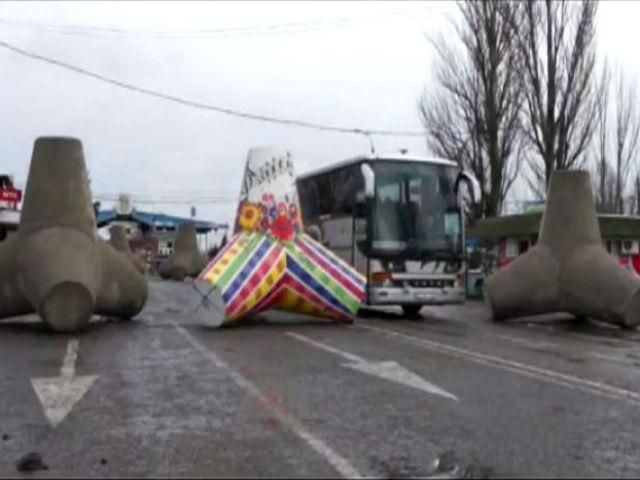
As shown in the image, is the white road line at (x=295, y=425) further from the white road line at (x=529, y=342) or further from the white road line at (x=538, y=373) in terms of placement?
the white road line at (x=529, y=342)

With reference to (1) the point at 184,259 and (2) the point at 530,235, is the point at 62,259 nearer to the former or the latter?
(2) the point at 530,235

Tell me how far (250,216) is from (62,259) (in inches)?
148

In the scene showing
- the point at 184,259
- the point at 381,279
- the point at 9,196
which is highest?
the point at 9,196

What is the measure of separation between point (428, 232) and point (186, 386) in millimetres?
11889

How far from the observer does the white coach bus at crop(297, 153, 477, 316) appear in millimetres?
21484

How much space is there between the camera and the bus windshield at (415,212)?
21.7 m

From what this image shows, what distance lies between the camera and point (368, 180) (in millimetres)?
20906

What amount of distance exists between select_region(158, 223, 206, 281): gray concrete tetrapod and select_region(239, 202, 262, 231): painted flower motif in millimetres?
40934

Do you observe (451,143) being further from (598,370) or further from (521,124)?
(598,370)

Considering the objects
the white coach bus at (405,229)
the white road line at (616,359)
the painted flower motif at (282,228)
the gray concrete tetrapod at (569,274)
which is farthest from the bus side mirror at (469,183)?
the white road line at (616,359)

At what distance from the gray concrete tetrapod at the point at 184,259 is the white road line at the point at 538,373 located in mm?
45232

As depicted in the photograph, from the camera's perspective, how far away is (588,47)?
1350 inches

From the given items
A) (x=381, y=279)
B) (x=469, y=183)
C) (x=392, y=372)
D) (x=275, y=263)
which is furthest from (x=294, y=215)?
(x=392, y=372)

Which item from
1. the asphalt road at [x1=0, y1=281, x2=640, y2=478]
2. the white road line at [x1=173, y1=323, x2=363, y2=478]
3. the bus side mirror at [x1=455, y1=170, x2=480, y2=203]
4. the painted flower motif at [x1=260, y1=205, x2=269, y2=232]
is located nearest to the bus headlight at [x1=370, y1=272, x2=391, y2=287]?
the bus side mirror at [x1=455, y1=170, x2=480, y2=203]
